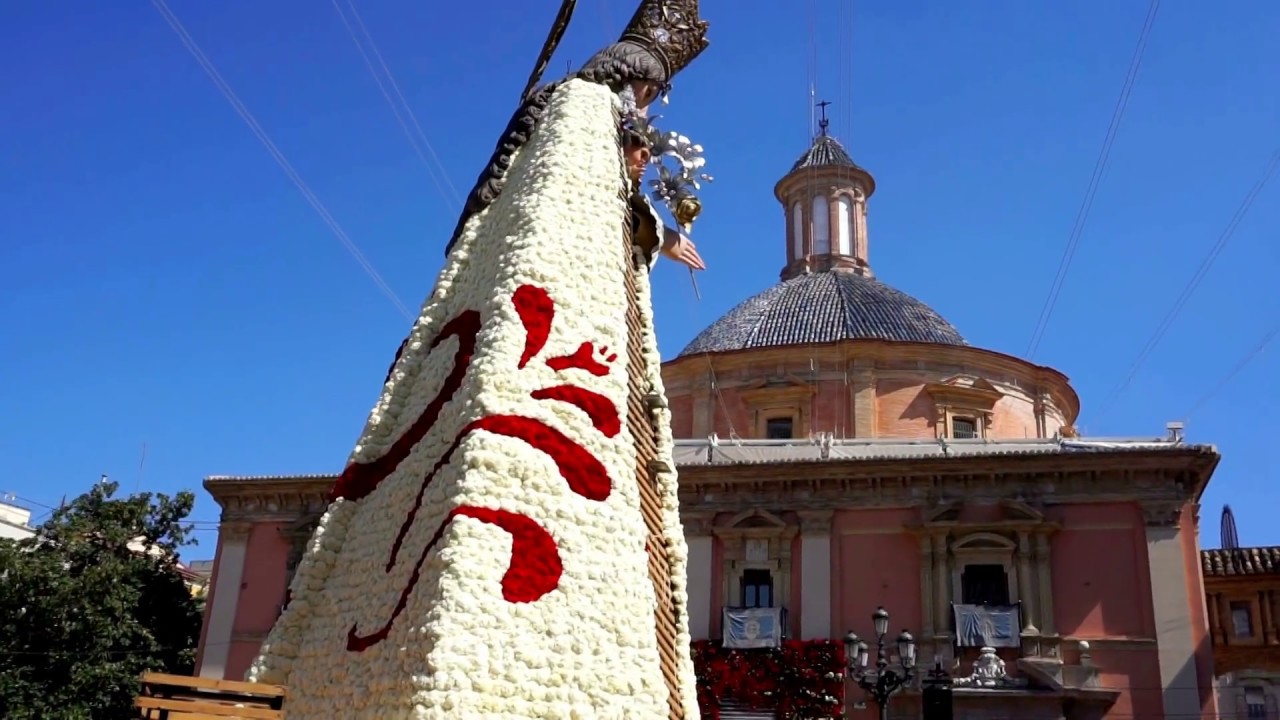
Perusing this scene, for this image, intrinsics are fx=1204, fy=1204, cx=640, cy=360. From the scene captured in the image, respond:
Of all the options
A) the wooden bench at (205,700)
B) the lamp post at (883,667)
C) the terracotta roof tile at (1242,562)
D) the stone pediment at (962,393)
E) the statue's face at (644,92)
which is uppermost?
the stone pediment at (962,393)

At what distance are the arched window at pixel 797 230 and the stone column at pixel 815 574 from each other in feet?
34.9

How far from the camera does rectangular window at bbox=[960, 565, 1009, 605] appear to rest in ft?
66.3

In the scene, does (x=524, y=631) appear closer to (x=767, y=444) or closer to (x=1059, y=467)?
(x=1059, y=467)

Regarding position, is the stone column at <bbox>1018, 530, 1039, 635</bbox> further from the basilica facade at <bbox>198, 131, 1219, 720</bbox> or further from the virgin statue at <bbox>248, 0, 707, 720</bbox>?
the virgin statue at <bbox>248, 0, 707, 720</bbox>

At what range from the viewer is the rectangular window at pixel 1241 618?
1013 inches

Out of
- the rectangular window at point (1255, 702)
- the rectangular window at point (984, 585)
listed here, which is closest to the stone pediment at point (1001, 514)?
the rectangular window at point (984, 585)

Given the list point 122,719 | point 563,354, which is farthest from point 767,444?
point 563,354

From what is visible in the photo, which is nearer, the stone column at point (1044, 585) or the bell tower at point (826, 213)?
the stone column at point (1044, 585)

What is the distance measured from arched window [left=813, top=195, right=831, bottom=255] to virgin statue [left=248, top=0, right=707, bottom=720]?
24.7 meters

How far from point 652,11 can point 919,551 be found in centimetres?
1587

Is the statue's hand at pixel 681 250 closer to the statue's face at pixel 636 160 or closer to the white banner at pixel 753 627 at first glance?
the statue's face at pixel 636 160

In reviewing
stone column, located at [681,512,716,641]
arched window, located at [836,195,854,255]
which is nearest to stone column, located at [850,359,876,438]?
stone column, located at [681,512,716,641]

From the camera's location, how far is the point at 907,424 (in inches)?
944

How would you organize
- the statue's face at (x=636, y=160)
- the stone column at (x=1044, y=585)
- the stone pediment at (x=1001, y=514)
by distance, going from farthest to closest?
the stone pediment at (x=1001, y=514) → the stone column at (x=1044, y=585) → the statue's face at (x=636, y=160)
